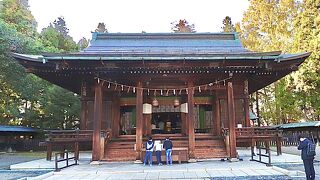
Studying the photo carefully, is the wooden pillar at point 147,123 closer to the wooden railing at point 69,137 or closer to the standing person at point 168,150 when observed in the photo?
the wooden railing at point 69,137

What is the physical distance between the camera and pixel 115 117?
1450cm

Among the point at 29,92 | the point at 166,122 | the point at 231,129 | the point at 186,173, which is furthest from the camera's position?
the point at 29,92

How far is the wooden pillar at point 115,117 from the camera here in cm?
1429

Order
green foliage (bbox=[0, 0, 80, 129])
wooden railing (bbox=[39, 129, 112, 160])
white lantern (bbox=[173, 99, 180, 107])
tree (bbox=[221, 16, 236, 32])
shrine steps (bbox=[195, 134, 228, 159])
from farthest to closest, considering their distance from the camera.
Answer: tree (bbox=[221, 16, 236, 32]) < green foliage (bbox=[0, 0, 80, 129]) < white lantern (bbox=[173, 99, 180, 107]) < shrine steps (bbox=[195, 134, 228, 159]) < wooden railing (bbox=[39, 129, 112, 160])

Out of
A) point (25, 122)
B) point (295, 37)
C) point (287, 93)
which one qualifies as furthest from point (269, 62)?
point (25, 122)

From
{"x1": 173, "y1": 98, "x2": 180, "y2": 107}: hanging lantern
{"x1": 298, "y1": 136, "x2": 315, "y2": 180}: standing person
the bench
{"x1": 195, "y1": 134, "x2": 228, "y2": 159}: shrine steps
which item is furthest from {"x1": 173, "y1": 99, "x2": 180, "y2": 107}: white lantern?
{"x1": 298, "y1": 136, "x2": 315, "y2": 180}: standing person

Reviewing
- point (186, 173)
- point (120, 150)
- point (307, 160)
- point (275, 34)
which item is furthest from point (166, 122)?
point (275, 34)

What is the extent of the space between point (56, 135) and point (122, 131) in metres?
4.21

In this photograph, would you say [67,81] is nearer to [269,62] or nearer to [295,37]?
[269,62]

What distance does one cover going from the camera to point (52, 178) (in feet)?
27.3

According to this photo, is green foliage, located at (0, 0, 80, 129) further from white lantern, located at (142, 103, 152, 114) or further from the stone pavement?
the stone pavement

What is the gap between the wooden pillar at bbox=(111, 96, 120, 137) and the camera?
14.3m

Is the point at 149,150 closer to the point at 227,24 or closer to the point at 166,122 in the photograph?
the point at 166,122

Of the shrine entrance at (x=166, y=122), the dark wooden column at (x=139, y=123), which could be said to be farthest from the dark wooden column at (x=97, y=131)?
the shrine entrance at (x=166, y=122)
